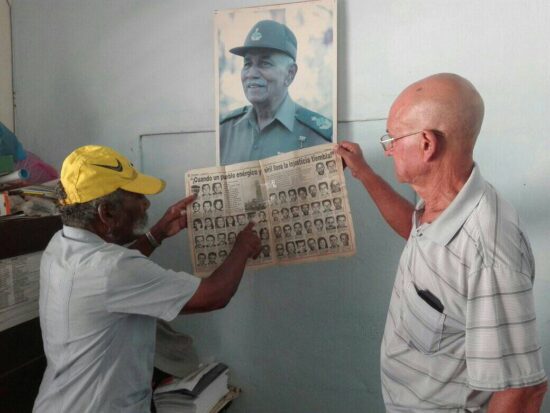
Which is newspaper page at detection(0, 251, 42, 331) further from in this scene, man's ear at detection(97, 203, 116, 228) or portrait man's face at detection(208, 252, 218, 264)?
portrait man's face at detection(208, 252, 218, 264)

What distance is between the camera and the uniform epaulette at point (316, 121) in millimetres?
1318

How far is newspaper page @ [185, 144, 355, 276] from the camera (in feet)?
4.15

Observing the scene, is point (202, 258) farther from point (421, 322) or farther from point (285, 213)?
point (421, 322)

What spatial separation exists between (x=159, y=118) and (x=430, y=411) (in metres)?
1.23

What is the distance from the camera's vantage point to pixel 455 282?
0.83m

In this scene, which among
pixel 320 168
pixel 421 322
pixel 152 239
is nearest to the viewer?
pixel 421 322

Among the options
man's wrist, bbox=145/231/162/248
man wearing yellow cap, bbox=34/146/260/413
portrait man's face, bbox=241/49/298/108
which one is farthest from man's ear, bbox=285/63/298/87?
man's wrist, bbox=145/231/162/248

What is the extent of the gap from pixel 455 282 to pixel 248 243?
616 mm

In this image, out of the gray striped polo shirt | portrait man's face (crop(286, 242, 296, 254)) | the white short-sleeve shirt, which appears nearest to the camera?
the gray striped polo shirt

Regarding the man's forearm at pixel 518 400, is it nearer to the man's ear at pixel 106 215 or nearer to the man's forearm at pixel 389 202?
the man's forearm at pixel 389 202

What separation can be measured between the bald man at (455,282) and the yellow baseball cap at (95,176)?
2.17ft

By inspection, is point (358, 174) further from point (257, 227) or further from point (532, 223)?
point (532, 223)

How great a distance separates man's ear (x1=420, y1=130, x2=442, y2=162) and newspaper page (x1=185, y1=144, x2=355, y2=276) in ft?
1.26

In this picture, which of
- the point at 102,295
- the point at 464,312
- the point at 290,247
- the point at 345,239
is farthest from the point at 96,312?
the point at 464,312
